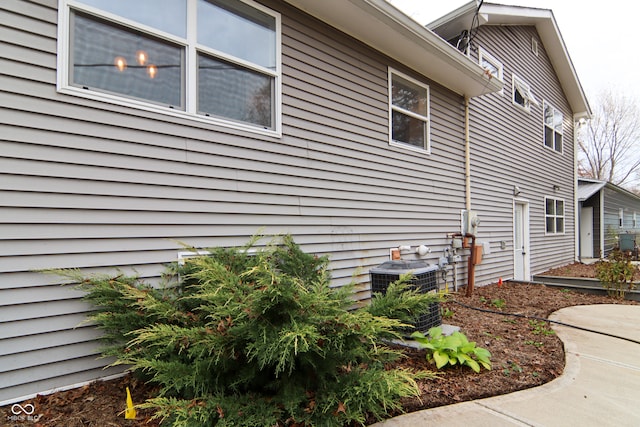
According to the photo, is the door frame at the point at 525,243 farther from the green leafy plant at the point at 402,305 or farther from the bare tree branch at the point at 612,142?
the bare tree branch at the point at 612,142

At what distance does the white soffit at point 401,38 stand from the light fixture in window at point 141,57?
1.83 metres

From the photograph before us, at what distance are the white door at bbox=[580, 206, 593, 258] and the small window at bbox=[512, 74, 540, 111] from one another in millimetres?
7294

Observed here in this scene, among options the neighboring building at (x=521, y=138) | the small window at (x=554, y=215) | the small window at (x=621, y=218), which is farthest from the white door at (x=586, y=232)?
the small window at (x=554, y=215)

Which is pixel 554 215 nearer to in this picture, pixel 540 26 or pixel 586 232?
pixel 586 232

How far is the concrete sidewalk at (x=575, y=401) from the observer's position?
2.34 meters

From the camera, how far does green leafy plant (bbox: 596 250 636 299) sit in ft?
21.6

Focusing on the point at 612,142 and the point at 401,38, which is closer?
the point at 401,38

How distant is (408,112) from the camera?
5707 mm

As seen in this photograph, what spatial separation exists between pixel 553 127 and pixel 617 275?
5.72 metres

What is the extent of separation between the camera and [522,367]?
3195 millimetres

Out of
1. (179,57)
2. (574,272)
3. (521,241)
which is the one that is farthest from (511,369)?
(574,272)

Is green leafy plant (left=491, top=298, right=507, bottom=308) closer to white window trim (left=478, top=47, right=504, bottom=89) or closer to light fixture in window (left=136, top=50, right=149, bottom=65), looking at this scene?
white window trim (left=478, top=47, right=504, bottom=89)

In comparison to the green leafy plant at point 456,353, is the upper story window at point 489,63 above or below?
above

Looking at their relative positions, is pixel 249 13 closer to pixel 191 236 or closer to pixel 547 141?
pixel 191 236
